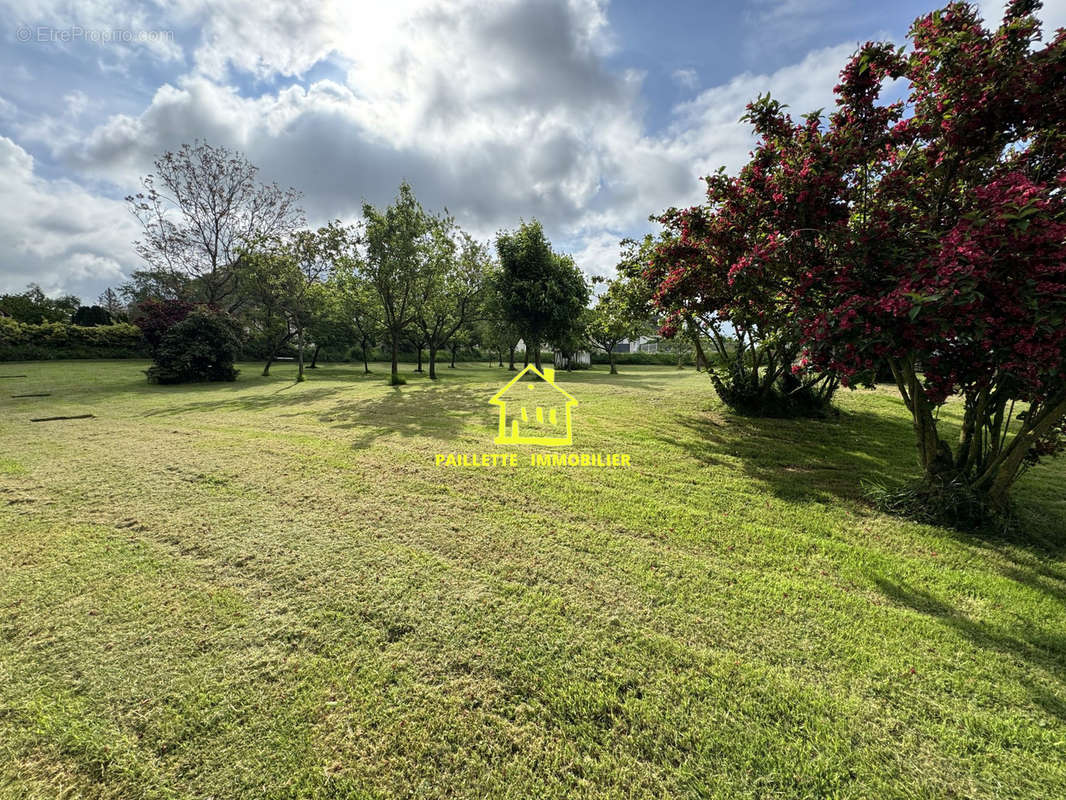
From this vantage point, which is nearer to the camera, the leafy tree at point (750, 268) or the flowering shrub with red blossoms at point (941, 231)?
the flowering shrub with red blossoms at point (941, 231)

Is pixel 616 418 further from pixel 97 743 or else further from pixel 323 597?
pixel 97 743

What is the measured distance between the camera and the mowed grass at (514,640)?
5.97 ft

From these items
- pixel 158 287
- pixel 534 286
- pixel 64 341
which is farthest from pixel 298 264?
pixel 158 287

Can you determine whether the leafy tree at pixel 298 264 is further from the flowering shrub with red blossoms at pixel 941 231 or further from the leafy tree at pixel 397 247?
the flowering shrub with red blossoms at pixel 941 231

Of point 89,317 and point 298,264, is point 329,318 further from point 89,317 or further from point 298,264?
point 89,317

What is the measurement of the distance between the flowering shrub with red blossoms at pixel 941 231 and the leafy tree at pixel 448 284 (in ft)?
47.8

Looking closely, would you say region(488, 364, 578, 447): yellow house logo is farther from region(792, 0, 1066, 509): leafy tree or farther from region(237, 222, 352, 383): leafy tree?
region(237, 222, 352, 383): leafy tree

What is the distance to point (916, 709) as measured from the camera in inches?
82.6

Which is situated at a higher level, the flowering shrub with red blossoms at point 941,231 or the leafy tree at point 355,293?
the leafy tree at point 355,293

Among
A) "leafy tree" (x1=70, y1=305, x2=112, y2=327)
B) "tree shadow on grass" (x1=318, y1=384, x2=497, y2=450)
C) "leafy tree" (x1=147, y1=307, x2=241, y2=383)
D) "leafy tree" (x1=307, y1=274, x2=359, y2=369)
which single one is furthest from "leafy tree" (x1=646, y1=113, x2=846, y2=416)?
"leafy tree" (x1=70, y1=305, x2=112, y2=327)

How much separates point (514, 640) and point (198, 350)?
20.5 m

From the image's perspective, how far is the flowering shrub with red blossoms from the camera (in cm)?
318

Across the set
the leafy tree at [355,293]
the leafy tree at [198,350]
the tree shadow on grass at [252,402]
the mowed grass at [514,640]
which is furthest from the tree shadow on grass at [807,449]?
the leafy tree at [198,350]

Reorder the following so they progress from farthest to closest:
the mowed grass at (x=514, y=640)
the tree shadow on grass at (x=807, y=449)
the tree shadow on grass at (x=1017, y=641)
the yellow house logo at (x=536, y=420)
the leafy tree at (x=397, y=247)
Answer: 1. the leafy tree at (x=397, y=247)
2. the yellow house logo at (x=536, y=420)
3. the tree shadow on grass at (x=807, y=449)
4. the tree shadow on grass at (x=1017, y=641)
5. the mowed grass at (x=514, y=640)
